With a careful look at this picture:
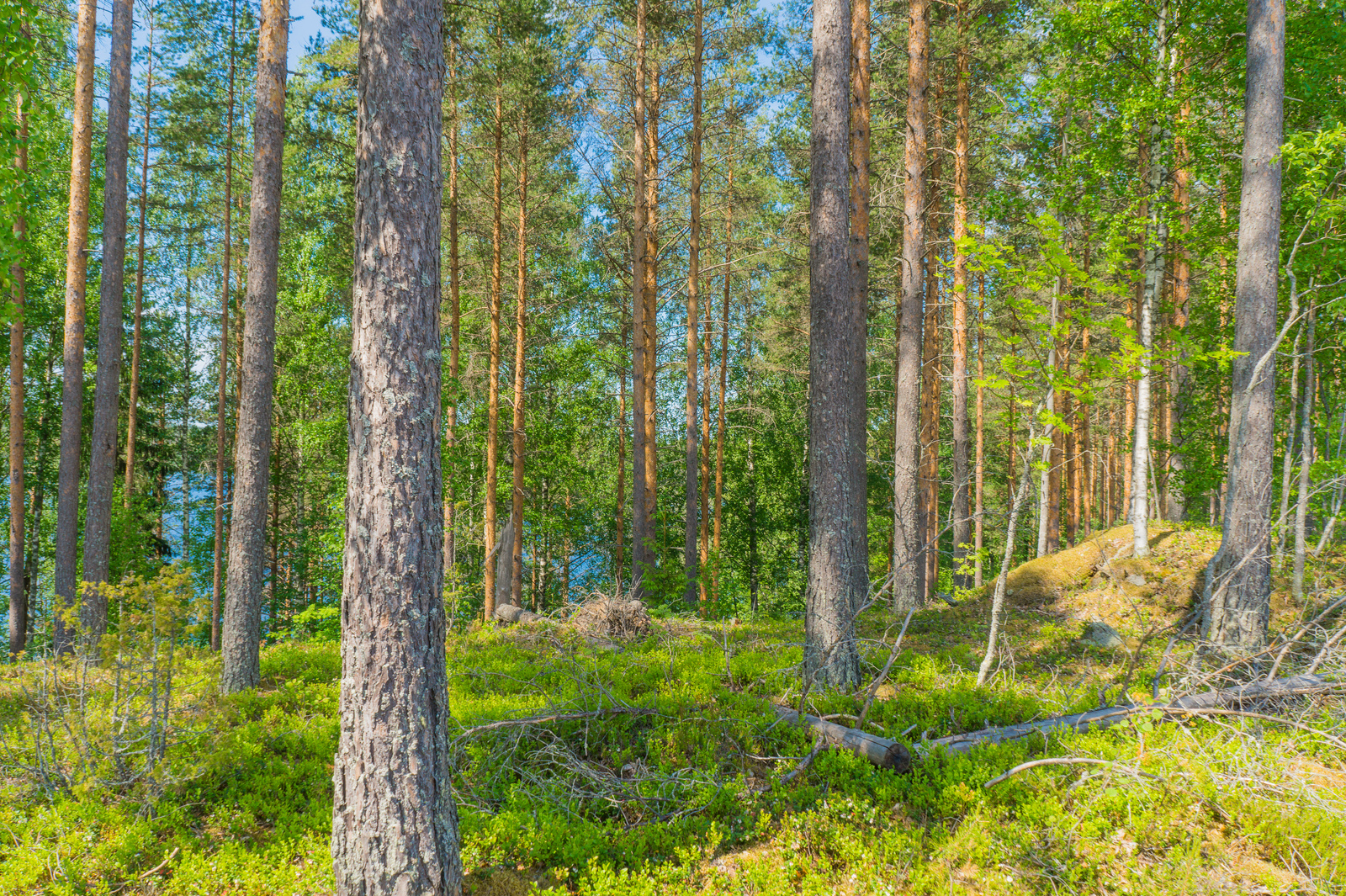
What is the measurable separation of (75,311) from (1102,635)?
15009 mm

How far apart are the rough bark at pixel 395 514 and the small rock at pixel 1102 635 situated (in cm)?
780

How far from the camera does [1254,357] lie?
21.7 ft

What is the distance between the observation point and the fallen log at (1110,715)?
459 centimetres

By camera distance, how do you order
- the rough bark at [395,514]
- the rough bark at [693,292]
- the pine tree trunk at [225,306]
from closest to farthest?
the rough bark at [395,514]
the rough bark at [693,292]
the pine tree trunk at [225,306]

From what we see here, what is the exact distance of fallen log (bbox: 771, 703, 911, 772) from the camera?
14.6ft

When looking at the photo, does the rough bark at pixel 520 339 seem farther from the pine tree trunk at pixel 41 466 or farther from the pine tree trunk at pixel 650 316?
the pine tree trunk at pixel 41 466

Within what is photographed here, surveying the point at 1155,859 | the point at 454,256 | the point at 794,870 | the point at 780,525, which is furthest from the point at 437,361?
the point at 780,525

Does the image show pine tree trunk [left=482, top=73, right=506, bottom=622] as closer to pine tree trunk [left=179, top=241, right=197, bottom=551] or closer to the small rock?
the small rock

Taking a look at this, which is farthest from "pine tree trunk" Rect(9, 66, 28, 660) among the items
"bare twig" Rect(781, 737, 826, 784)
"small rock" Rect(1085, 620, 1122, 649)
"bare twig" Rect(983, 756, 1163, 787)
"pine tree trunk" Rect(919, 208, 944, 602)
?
"small rock" Rect(1085, 620, 1122, 649)

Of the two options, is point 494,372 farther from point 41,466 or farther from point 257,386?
point 41,466

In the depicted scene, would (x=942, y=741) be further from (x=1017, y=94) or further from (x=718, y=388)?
(x=718, y=388)

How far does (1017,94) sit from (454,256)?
10.9 m

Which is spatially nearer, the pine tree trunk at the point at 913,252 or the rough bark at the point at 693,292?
the pine tree trunk at the point at 913,252

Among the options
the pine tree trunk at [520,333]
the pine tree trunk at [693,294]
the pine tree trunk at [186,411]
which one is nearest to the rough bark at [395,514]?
the pine tree trunk at [693,294]
